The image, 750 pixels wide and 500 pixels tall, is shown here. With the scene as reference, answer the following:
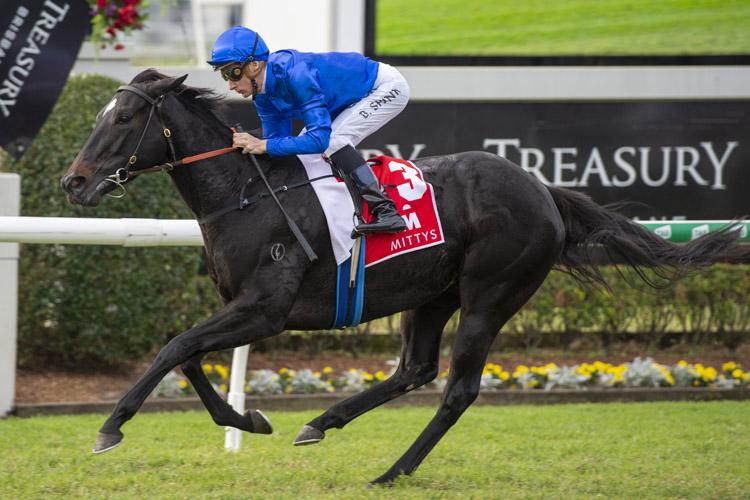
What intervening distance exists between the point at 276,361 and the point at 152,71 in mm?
3727

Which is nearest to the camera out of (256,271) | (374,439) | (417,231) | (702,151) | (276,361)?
(256,271)

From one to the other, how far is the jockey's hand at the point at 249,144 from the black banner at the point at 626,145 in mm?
3848

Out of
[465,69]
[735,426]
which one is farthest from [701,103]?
[735,426]

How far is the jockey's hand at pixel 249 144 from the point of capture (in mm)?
3926

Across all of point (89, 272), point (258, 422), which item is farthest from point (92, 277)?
point (258, 422)

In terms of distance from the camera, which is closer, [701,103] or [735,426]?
[735,426]

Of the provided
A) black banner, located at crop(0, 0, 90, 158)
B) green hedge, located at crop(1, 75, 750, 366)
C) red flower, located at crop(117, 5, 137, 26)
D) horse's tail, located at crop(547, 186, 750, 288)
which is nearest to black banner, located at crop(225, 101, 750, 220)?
green hedge, located at crop(1, 75, 750, 366)

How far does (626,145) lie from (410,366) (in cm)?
413

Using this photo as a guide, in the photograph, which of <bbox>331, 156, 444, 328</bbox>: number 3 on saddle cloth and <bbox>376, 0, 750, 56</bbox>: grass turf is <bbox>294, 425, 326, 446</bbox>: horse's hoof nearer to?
<bbox>331, 156, 444, 328</bbox>: number 3 on saddle cloth

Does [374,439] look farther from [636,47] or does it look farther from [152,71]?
[636,47]

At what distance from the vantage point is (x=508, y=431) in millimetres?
5418

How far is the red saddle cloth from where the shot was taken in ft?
13.2

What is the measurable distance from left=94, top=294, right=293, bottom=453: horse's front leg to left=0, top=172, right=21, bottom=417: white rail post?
7.61 ft

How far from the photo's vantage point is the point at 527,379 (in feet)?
21.6
